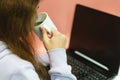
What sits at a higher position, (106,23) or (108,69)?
(106,23)

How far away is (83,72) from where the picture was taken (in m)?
1.26

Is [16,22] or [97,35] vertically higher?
[16,22]

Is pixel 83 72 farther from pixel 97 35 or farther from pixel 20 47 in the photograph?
pixel 20 47

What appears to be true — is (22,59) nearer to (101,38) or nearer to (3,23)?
(3,23)

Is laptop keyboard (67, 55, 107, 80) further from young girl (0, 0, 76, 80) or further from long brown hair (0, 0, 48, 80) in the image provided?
long brown hair (0, 0, 48, 80)

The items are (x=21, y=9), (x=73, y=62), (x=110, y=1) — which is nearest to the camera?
(x=21, y=9)

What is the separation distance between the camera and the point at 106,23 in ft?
4.12

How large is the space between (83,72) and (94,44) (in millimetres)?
182

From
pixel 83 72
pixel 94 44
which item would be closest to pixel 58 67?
pixel 83 72

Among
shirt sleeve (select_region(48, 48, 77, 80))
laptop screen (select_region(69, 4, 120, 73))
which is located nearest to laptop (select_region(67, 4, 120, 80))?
laptop screen (select_region(69, 4, 120, 73))

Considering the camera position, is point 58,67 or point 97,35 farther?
point 97,35

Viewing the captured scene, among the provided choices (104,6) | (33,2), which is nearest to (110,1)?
(104,6)

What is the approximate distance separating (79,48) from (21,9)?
0.76 metres

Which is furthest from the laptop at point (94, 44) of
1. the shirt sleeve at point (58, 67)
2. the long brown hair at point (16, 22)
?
the long brown hair at point (16, 22)
